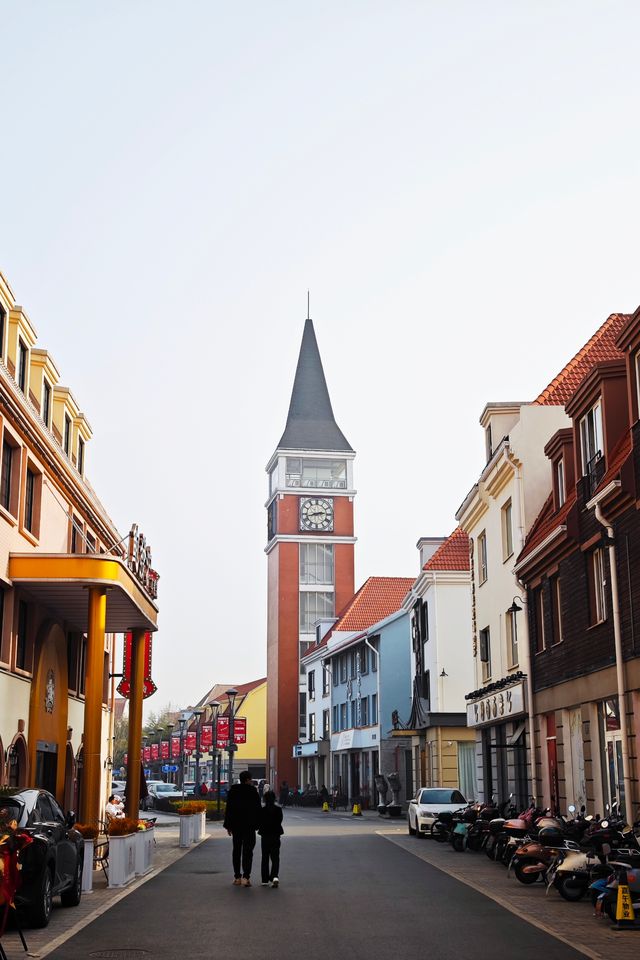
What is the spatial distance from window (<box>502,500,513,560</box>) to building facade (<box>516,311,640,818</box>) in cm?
298

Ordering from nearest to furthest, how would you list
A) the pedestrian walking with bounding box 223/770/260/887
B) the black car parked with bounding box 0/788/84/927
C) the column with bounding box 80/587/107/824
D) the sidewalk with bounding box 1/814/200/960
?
the sidewalk with bounding box 1/814/200/960 < the black car parked with bounding box 0/788/84/927 < the pedestrian walking with bounding box 223/770/260/887 < the column with bounding box 80/587/107/824

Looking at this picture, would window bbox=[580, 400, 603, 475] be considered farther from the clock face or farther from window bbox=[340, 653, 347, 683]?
the clock face

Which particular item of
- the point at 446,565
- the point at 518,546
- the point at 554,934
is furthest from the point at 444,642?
the point at 554,934

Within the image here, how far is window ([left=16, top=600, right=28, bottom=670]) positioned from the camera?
2500 cm

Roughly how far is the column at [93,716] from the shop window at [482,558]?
1510cm

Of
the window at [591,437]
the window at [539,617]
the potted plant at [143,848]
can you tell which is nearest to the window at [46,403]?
the potted plant at [143,848]

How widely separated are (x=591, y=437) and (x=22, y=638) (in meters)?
12.7

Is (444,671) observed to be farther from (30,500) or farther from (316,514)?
(316,514)

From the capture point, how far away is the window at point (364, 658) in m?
66.7

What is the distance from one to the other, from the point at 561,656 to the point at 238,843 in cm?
1030

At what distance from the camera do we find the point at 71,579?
23531mm

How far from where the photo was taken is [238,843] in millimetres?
17609

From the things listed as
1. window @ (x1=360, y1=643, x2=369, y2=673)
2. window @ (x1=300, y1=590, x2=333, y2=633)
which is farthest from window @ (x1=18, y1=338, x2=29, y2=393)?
window @ (x1=300, y1=590, x2=333, y2=633)

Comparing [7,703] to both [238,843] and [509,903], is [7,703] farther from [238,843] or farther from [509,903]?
[509,903]
